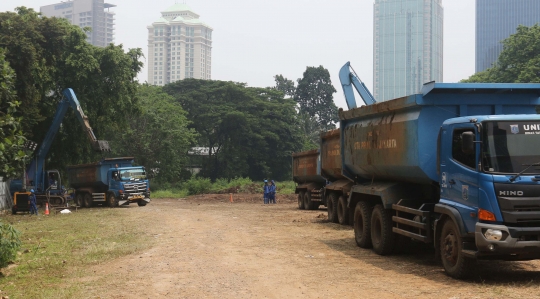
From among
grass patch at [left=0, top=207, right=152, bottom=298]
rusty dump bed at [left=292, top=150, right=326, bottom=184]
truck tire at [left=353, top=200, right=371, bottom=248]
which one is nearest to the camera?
grass patch at [left=0, top=207, right=152, bottom=298]

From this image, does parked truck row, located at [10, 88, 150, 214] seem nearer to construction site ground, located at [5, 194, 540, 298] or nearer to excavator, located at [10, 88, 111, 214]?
excavator, located at [10, 88, 111, 214]

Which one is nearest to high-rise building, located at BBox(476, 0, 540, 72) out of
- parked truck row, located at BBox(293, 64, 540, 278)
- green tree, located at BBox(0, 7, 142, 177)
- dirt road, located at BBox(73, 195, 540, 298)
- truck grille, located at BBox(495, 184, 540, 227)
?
green tree, located at BBox(0, 7, 142, 177)

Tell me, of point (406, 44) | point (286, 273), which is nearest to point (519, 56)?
point (286, 273)

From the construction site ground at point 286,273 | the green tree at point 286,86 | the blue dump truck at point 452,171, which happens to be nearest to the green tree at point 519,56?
the blue dump truck at point 452,171

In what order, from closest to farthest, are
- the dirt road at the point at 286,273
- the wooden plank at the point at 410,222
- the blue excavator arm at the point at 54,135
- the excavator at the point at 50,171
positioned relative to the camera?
the dirt road at the point at 286,273 < the wooden plank at the point at 410,222 < the blue excavator arm at the point at 54,135 < the excavator at the point at 50,171

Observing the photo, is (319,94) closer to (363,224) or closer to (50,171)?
(50,171)

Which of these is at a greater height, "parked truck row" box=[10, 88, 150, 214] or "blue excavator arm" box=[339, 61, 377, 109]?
"blue excavator arm" box=[339, 61, 377, 109]

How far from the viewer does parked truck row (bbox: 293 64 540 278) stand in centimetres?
884

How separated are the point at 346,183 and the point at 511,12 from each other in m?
192

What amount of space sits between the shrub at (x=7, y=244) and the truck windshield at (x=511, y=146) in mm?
8511

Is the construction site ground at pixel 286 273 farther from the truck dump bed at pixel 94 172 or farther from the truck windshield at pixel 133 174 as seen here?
the truck dump bed at pixel 94 172

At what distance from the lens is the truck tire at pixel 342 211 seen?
19.8 meters

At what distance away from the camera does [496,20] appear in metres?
193

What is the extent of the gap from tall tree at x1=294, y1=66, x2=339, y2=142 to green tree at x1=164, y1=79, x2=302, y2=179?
16.5 metres
